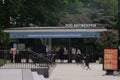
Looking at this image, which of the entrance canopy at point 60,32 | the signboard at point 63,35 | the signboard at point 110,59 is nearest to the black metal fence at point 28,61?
the signboard at point 110,59

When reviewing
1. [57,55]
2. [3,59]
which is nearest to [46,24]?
[57,55]

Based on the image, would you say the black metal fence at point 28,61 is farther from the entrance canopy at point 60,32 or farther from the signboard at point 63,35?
the entrance canopy at point 60,32

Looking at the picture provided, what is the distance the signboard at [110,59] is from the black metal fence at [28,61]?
3.38 metres

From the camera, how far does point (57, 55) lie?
43375 millimetres

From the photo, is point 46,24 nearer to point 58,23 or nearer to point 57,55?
point 58,23

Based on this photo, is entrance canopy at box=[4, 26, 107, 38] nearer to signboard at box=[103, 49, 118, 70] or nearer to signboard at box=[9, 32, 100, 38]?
signboard at box=[9, 32, 100, 38]

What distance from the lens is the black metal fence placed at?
2379 cm

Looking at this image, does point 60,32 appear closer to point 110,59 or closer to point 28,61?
point 28,61

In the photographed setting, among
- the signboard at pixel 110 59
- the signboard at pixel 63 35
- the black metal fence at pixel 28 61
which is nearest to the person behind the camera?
the black metal fence at pixel 28 61

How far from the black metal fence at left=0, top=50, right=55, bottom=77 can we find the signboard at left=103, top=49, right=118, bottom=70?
11.1 ft

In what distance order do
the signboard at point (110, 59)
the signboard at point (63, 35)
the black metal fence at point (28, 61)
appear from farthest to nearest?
the signboard at point (63, 35) < the signboard at point (110, 59) < the black metal fence at point (28, 61)

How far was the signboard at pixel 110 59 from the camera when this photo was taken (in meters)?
25.7

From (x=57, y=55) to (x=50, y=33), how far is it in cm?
266

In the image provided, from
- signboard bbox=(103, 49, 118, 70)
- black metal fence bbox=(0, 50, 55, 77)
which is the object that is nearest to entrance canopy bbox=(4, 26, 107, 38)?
black metal fence bbox=(0, 50, 55, 77)
